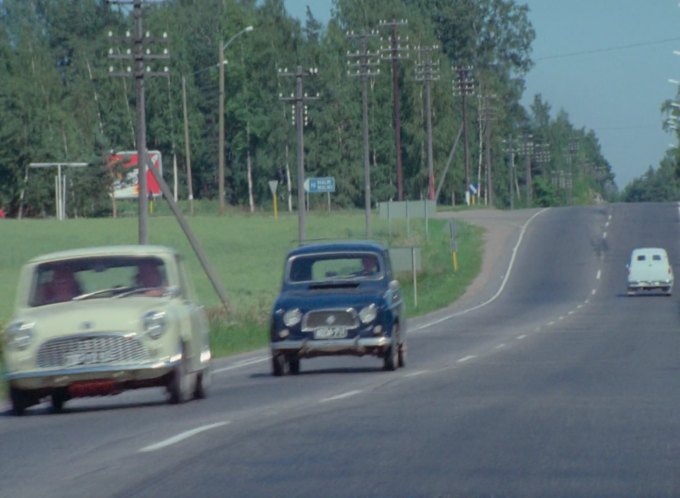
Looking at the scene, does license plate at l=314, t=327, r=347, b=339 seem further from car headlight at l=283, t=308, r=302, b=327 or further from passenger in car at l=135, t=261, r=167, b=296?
passenger in car at l=135, t=261, r=167, b=296

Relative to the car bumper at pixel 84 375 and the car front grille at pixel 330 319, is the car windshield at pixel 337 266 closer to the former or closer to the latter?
the car front grille at pixel 330 319

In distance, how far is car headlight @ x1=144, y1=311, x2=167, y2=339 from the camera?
15.4 meters

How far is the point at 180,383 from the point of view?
1593 centimetres

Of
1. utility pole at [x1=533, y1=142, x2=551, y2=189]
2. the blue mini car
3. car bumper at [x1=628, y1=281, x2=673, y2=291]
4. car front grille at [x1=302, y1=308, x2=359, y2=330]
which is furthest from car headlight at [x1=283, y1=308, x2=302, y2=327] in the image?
utility pole at [x1=533, y1=142, x2=551, y2=189]

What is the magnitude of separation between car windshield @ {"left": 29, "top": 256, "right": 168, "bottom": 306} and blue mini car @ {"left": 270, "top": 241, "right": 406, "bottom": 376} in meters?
5.18

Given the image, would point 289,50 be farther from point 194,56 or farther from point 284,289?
point 284,289

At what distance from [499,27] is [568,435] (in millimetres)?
122806

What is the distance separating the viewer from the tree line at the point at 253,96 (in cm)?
10888

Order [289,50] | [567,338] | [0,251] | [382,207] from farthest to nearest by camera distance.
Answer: [289,50]
[0,251]
[382,207]
[567,338]

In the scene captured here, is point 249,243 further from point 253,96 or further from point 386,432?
point 386,432

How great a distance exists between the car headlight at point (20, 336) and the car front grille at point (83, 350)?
0.19 metres

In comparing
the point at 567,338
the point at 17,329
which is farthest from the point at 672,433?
the point at 567,338

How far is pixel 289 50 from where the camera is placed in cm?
12306

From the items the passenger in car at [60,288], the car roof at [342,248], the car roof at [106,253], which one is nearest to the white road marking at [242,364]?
the car roof at [342,248]
